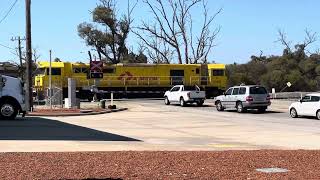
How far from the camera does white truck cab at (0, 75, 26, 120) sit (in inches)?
1031

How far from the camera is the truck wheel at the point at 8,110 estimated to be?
2620 cm

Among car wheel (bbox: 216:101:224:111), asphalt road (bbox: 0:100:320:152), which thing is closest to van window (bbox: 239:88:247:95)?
car wheel (bbox: 216:101:224:111)

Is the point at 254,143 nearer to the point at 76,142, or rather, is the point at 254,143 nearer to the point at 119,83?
the point at 76,142

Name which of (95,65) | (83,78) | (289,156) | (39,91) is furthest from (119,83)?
(289,156)

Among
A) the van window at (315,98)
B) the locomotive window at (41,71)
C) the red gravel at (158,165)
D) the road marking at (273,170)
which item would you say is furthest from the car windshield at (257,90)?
the road marking at (273,170)

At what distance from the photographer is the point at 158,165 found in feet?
35.6

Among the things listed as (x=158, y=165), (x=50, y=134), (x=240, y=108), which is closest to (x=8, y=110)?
(x=50, y=134)

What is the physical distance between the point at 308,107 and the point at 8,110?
1540 cm

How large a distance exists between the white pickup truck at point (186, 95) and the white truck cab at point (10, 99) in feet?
59.5

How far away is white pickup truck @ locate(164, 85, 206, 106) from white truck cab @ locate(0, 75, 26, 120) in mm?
18149

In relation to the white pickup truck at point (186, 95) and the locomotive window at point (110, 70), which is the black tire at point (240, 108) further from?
the locomotive window at point (110, 70)

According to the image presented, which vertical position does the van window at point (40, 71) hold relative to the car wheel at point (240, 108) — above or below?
above

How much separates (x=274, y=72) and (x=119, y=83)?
34119mm

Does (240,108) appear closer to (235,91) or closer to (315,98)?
(235,91)
